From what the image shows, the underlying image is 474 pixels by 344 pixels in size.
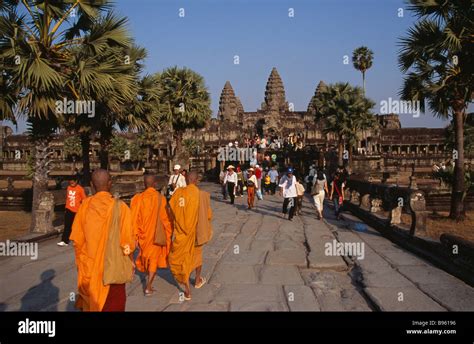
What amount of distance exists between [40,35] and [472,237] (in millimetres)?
11987

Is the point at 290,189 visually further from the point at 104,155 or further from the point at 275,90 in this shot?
the point at 275,90

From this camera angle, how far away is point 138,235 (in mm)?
5844

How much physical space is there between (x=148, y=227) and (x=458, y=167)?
37.0ft

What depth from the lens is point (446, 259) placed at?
7168mm

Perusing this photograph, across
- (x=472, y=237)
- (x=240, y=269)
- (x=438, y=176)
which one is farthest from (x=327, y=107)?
(x=240, y=269)

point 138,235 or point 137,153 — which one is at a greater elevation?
point 137,153

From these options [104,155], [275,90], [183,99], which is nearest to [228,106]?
[275,90]

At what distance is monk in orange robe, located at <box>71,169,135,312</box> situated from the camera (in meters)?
4.10

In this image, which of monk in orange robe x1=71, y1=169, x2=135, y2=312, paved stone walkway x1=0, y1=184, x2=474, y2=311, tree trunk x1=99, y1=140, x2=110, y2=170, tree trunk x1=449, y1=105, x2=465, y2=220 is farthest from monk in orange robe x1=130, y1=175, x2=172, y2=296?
tree trunk x1=449, y1=105, x2=465, y2=220

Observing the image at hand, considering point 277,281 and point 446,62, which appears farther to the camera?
point 446,62

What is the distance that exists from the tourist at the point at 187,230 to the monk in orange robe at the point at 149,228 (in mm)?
241

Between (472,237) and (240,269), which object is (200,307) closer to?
(240,269)

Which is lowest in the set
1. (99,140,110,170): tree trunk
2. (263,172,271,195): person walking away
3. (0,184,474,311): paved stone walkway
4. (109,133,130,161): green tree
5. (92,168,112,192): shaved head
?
(0,184,474,311): paved stone walkway

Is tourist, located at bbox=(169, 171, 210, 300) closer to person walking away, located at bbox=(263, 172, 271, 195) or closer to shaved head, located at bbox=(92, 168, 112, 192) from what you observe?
shaved head, located at bbox=(92, 168, 112, 192)
